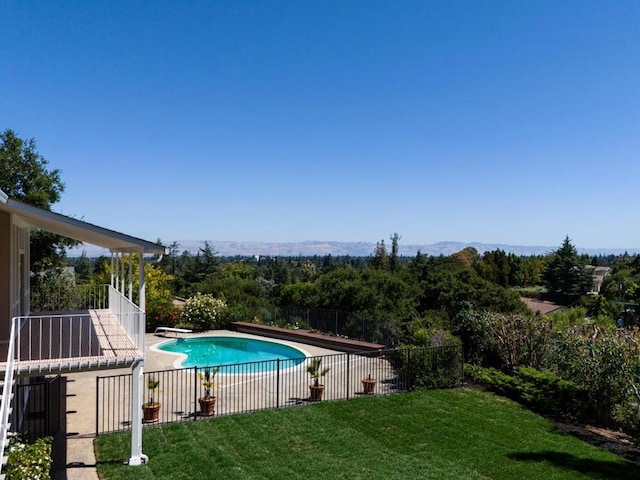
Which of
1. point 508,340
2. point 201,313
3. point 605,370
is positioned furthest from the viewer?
point 201,313

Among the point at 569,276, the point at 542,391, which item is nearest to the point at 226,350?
the point at 542,391

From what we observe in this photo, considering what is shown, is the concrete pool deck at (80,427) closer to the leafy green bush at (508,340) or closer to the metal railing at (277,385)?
the metal railing at (277,385)

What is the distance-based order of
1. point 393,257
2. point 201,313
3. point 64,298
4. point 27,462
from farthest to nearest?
point 393,257 → point 201,313 → point 64,298 → point 27,462

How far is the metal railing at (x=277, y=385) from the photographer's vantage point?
11625 mm

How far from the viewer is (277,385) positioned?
11.9 m

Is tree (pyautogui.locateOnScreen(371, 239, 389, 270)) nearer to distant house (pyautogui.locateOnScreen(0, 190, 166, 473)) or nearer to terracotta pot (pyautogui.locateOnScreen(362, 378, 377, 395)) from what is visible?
terracotta pot (pyautogui.locateOnScreen(362, 378, 377, 395))

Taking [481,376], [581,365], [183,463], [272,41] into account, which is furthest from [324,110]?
[183,463]

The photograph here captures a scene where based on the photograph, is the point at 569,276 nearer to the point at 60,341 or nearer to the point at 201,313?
the point at 201,313

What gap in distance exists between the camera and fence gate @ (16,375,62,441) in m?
9.75

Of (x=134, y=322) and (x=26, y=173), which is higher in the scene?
(x=26, y=173)

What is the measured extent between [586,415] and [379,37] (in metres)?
13.8

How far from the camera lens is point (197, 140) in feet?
89.1

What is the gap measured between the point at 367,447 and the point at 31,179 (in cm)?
2096

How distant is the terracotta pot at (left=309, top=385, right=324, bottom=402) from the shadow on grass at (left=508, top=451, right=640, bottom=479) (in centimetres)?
512
